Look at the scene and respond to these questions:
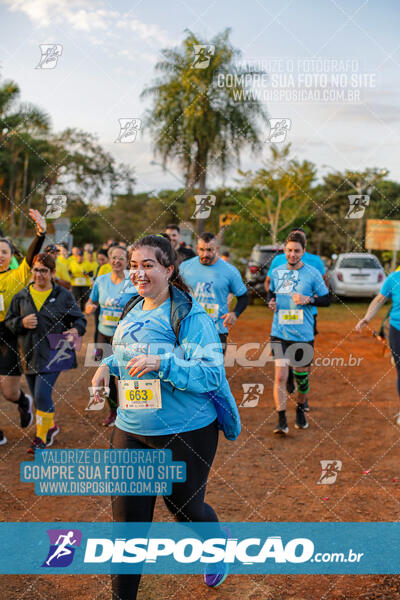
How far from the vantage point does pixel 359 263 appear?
20.0 meters

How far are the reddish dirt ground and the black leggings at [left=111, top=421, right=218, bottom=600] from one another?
656 mm

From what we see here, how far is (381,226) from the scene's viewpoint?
101ft

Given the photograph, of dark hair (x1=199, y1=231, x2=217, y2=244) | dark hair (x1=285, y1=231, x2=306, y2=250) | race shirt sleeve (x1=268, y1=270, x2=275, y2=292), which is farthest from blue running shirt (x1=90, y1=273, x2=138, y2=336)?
dark hair (x1=285, y1=231, x2=306, y2=250)

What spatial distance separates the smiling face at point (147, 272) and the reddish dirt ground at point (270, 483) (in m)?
1.88

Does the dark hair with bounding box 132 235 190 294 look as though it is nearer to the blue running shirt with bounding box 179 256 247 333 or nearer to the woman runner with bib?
the woman runner with bib

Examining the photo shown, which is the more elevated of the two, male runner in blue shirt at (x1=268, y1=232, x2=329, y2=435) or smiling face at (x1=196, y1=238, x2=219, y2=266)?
smiling face at (x1=196, y1=238, x2=219, y2=266)

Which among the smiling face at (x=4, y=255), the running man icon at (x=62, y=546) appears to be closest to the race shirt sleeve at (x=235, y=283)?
the smiling face at (x=4, y=255)

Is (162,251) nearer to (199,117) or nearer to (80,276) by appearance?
(80,276)

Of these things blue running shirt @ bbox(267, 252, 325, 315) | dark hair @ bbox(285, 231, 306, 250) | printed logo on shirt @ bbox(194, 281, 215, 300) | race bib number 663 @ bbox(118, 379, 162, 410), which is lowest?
race bib number 663 @ bbox(118, 379, 162, 410)

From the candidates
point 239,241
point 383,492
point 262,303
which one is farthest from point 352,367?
point 239,241

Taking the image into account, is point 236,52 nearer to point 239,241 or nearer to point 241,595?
point 239,241

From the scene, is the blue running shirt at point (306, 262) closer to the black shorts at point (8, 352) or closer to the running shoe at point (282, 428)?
the running shoe at point (282, 428)

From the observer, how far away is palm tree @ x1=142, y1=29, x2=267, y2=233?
2144 cm

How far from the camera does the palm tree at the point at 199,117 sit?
2144cm
